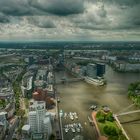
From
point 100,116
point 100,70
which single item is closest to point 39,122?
point 100,116

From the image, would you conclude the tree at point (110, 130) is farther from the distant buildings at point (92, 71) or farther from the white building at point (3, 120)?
the distant buildings at point (92, 71)

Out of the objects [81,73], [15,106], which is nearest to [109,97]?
[15,106]

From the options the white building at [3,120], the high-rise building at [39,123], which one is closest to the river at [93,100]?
the high-rise building at [39,123]

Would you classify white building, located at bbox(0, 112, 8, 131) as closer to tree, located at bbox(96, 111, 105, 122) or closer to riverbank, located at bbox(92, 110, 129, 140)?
riverbank, located at bbox(92, 110, 129, 140)

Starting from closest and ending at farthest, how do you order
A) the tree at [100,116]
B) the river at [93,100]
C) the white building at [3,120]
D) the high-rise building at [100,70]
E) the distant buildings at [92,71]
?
1. the white building at [3,120]
2. the river at [93,100]
3. the tree at [100,116]
4. the distant buildings at [92,71]
5. the high-rise building at [100,70]

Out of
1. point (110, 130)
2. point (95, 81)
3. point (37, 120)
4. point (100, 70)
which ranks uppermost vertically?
point (37, 120)

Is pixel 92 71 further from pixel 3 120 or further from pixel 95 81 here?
pixel 3 120

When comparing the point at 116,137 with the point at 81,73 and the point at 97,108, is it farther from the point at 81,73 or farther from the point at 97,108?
the point at 81,73

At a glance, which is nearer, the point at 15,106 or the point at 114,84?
the point at 15,106
